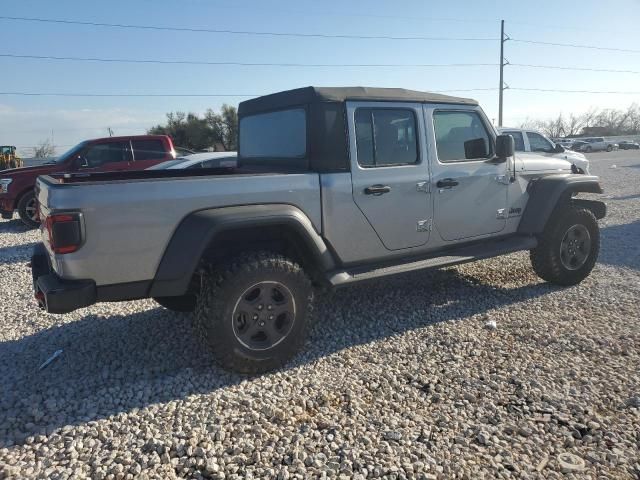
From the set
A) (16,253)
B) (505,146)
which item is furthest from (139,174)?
(16,253)

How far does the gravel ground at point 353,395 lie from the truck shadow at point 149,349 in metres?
0.02

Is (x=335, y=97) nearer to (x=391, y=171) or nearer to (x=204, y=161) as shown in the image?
(x=391, y=171)

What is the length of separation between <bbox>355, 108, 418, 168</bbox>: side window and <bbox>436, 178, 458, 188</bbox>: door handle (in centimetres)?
30

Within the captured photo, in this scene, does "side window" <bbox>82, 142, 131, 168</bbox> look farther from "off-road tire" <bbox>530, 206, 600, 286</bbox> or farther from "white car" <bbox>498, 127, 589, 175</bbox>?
"off-road tire" <bbox>530, 206, 600, 286</bbox>

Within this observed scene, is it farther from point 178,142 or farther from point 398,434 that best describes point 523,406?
point 178,142

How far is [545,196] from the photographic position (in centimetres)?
483

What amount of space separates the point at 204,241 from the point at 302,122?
4.49 feet

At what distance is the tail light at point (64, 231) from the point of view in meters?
2.72

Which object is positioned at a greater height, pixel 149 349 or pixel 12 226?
pixel 12 226

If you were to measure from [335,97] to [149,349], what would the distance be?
2.50 meters

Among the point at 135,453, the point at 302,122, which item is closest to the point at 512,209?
the point at 302,122

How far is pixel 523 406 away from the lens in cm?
288

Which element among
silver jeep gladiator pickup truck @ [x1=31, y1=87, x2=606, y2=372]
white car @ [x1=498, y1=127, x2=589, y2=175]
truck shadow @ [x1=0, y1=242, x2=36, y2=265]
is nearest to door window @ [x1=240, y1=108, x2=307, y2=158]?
silver jeep gladiator pickup truck @ [x1=31, y1=87, x2=606, y2=372]

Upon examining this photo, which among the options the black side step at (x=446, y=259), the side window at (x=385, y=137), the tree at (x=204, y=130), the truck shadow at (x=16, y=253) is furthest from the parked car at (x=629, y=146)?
the truck shadow at (x=16, y=253)
